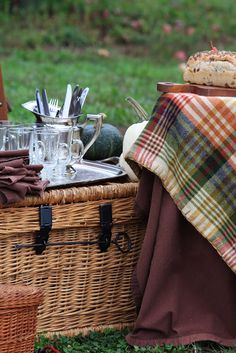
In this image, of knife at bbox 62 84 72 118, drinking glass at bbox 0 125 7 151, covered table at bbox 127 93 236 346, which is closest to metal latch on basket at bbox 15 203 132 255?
covered table at bbox 127 93 236 346

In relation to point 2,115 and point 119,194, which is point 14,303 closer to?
point 119,194

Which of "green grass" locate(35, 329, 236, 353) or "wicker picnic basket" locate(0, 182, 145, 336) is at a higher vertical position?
"wicker picnic basket" locate(0, 182, 145, 336)

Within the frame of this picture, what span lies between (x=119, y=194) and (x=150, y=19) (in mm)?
9251

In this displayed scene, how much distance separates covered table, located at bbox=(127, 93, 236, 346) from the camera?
10.8 feet

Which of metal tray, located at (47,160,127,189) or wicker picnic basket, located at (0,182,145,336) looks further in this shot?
metal tray, located at (47,160,127,189)

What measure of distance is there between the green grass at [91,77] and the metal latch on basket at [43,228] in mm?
3205

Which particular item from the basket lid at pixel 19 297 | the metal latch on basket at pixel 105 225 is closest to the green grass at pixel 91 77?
the metal latch on basket at pixel 105 225

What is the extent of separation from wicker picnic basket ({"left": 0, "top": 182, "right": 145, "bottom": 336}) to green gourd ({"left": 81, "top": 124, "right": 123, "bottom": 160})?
0.53 m

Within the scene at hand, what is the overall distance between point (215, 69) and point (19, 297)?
119 centimetres

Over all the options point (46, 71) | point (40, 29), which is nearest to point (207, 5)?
point (40, 29)

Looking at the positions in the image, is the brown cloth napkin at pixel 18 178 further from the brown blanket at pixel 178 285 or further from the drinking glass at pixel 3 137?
the brown blanket at pixel 178 285

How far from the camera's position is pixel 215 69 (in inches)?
136

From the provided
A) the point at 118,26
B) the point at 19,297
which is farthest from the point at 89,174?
the point at 118,26

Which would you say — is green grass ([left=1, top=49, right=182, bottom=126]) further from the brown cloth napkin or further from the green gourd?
the brown cloth napkin
